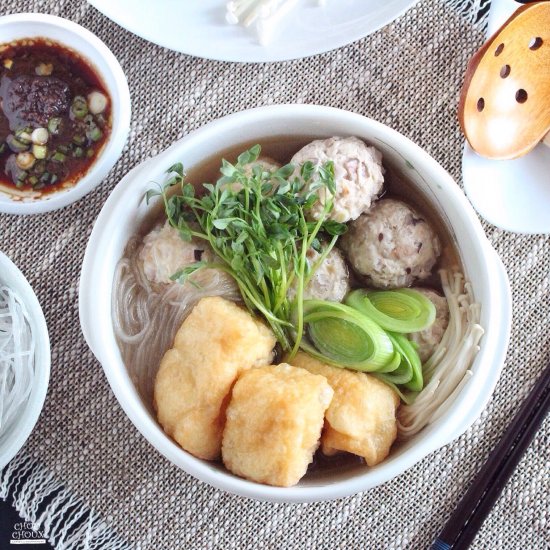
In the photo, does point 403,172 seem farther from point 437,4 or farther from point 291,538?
point 291,538

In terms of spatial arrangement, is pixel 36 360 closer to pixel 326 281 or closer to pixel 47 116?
pixel 47 116

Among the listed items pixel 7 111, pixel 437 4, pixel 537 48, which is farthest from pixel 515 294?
pixel 7 111

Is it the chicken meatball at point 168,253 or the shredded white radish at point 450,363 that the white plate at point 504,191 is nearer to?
the shredded white radish at point 450,363

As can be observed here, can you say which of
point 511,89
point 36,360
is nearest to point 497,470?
point 511,89

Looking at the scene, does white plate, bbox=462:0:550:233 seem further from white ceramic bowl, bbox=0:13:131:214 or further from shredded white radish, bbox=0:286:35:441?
shredded white radish, bbox=0:286:35:441

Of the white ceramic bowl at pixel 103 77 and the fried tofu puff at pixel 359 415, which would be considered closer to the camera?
the fried tofu puff at pixel 359 415

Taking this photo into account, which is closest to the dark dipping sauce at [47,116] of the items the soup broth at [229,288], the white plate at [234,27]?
the white plate at [234,27]
